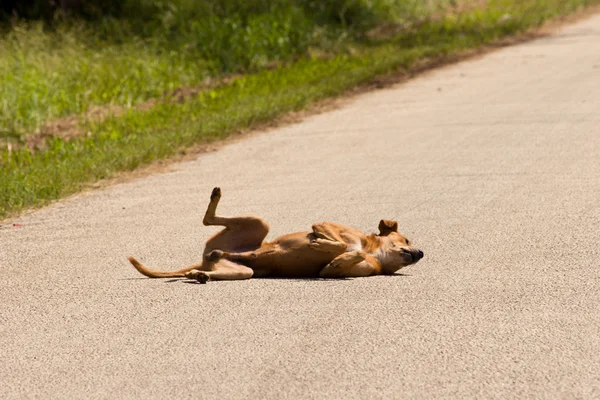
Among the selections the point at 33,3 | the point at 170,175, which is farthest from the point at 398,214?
the point at 33,3

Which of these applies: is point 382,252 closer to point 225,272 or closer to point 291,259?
point 291,259

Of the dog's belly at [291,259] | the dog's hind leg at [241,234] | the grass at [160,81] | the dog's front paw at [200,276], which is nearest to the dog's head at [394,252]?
the dog's belly at [291,259]

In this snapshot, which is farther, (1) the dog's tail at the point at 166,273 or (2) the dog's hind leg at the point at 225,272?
(1) the dog's tail at the point at 166,273

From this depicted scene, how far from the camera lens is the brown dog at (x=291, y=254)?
688 cm

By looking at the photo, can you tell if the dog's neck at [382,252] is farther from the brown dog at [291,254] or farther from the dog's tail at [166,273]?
the dog's tail at [166,273]

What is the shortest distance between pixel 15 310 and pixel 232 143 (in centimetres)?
658

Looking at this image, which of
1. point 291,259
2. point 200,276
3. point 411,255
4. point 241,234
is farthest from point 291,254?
point 411,255

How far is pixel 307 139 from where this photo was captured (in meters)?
13.0

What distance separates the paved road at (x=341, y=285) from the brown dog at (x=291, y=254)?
0.33 feet

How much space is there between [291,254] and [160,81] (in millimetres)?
10760

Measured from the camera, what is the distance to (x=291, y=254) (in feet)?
22.8

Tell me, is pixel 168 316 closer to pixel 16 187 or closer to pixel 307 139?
pixel 16 187

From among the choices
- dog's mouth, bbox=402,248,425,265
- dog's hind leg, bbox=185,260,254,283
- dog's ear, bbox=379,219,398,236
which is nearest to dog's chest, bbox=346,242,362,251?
dog's mouth, bbox=402,248,425,265

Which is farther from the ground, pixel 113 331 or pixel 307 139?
pixel 113 331
